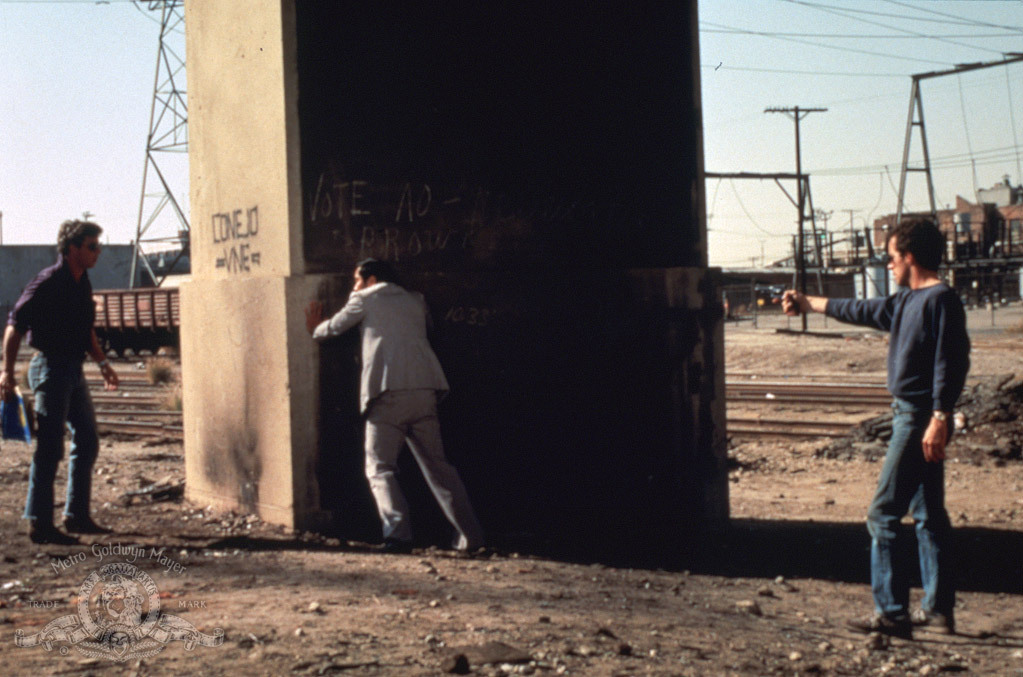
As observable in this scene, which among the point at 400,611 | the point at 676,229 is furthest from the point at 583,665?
the point at 676,229

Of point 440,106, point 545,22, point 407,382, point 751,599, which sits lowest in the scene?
point 751,599

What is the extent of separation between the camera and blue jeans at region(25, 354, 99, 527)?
6.05 m

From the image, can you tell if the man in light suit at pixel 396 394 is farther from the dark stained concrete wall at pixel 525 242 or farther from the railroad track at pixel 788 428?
the railroad track at pixel 788 428

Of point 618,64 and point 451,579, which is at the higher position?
point 618,64

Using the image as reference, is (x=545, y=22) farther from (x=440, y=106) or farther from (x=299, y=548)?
(x=299, y=548)

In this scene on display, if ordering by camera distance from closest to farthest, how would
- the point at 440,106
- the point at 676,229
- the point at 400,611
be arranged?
1. the point at 400,611
2. the point at 440,106
3. the point at 676,229

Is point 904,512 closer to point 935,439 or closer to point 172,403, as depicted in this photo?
point 935,439

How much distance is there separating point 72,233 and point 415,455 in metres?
2.47

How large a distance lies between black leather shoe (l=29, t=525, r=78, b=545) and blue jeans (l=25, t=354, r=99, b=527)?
0.03m

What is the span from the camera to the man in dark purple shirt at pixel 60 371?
19.8ft

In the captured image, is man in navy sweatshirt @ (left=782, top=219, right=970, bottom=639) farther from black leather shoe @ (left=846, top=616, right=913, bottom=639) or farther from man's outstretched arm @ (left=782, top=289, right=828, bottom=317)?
man's outstretched arm @ (left=782, top=289, right=828, bottom=317)

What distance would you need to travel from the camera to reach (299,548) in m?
5.97

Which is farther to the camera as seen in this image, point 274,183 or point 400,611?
point 274,183

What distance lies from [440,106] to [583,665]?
363cm
